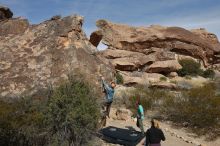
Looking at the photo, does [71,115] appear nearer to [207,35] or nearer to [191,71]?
[191,71]

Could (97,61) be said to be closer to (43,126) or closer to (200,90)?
(43,126)

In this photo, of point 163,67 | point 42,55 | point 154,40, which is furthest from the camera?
point 154,40

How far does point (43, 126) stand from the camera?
8.55 meters

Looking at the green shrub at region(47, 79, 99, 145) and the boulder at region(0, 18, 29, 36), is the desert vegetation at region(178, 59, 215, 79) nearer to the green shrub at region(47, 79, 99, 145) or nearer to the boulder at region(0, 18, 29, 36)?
the boulder at region(0, 18, 29, 36)

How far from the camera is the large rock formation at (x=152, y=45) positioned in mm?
40584

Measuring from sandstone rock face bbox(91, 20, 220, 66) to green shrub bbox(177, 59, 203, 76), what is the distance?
223cm

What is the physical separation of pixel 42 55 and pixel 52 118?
Answer: 2.33m

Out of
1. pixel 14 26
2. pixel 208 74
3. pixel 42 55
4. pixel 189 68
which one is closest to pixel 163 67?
pixel 189 68

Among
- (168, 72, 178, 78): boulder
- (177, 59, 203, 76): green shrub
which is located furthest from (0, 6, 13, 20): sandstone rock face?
(177, 59, 203, 76): green shrub

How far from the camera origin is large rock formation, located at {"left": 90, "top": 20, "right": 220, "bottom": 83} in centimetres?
4058

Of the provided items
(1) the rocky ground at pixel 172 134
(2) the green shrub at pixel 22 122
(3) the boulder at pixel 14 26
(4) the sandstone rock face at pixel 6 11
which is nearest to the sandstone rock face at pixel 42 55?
(3) the boulder at pixel 14 26

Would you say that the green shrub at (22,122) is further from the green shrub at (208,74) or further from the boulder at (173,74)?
the green shrub at (208,74)

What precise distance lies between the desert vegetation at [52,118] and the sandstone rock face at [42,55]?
625mm

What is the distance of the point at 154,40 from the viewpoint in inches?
1778
